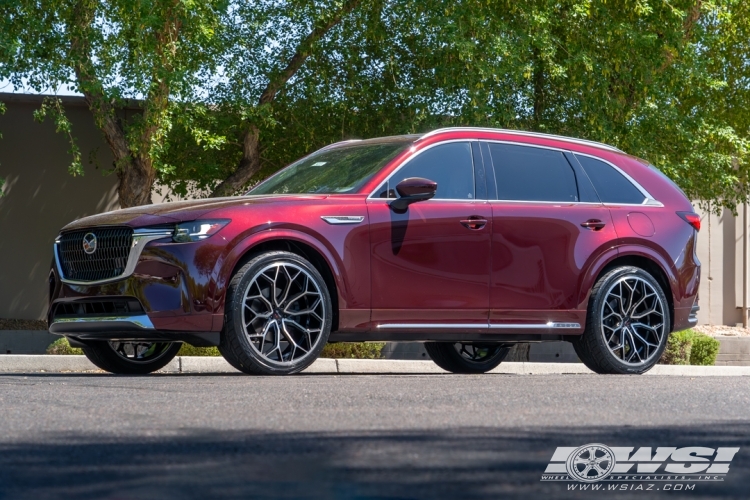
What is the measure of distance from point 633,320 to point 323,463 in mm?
5684

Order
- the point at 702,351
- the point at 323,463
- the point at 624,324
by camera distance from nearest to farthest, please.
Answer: the point at 323,463 → the point at 624,324 → the point at 702,351

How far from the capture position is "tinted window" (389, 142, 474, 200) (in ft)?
27.9

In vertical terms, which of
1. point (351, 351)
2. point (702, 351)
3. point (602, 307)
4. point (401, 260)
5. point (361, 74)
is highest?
point (361, 74)

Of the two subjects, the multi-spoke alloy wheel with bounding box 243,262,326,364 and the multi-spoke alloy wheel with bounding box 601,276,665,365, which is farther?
the multi-spoke alloy wheel with bounding box 601,276,665,365

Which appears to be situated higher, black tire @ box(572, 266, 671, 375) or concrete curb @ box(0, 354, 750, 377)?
black tire @ box(572, 266, 671, 375)

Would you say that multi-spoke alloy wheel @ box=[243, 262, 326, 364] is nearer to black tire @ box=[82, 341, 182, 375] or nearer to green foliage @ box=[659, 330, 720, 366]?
black tire @ box=[82, 341, 182, 375]

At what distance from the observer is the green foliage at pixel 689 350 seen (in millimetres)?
16938

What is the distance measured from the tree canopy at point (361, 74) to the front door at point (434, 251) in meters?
5.73

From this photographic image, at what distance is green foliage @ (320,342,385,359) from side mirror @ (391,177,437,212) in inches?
257

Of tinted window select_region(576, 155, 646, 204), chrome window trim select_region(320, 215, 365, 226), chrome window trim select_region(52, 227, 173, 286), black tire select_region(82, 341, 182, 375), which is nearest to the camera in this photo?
chrome window trim select_region(52, 227, 173, 286)

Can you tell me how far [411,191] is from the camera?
805 cm

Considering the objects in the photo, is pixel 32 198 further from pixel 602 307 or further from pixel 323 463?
pixel 323 463

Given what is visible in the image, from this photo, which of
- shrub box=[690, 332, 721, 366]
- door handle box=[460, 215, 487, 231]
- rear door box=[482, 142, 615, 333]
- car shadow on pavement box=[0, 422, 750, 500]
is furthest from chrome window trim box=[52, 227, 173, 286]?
shrub box=[690, 332, 721, 366]

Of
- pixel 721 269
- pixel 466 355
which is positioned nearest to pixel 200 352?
pixel 466 355
